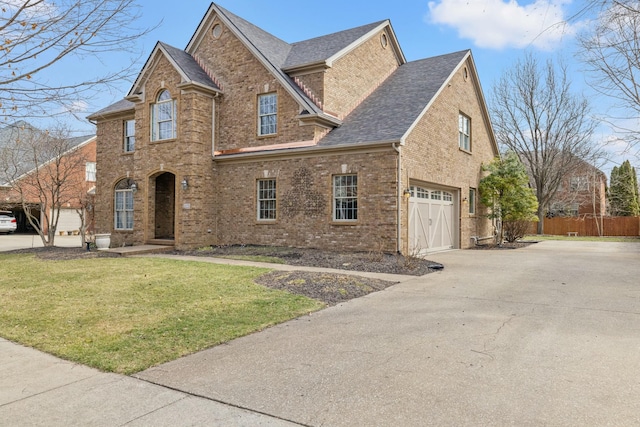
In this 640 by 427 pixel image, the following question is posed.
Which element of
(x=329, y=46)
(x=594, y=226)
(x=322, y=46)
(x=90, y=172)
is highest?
(x=322, y=46)

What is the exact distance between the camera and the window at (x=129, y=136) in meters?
21.6

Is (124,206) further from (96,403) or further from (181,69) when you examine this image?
(96,403)

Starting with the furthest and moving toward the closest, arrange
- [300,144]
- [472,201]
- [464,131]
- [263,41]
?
[472,201] → [464,131] → [263,41] → [300,144]

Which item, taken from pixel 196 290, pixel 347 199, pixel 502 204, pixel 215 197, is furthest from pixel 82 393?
pixel 502 204

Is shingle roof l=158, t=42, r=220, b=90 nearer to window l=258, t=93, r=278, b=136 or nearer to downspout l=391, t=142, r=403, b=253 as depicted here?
window l=258, t=93, r=278, b=136

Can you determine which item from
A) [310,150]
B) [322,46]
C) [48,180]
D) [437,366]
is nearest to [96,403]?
[437,366]

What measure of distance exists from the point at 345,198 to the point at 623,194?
36.9 m

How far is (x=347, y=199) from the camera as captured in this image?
15.1 meters

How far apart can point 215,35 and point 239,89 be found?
3119mm

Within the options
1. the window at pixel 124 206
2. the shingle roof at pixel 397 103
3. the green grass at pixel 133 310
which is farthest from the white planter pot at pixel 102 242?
the shingle roof at pixel 397 103

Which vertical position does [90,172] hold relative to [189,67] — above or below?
below

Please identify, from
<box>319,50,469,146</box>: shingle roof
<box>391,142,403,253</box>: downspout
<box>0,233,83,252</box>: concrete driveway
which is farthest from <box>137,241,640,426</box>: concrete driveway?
<box>0,233,83,252</box>: concrete driveway

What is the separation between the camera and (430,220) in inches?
681

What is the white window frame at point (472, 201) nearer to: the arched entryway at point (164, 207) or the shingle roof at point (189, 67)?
the shingle roof at point (189, 67)
